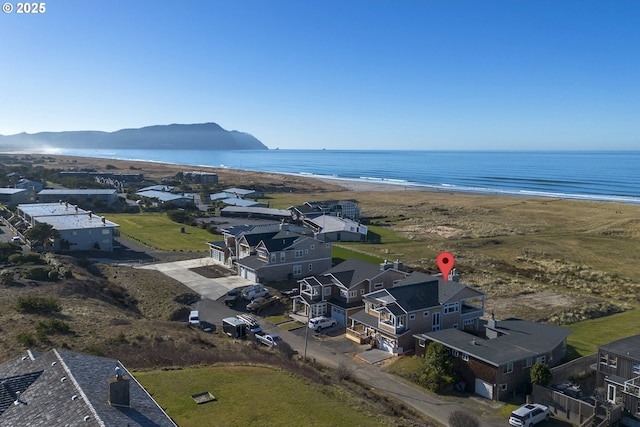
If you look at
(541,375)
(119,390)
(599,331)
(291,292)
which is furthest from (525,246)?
(119,390)

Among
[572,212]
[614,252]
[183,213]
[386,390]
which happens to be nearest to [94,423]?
[386,390]


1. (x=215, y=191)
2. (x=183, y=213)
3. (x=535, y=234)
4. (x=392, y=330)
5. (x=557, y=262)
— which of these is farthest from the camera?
(x=215, y=191)

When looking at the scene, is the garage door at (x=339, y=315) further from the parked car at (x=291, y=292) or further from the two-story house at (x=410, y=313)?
the parked car at (x=291, y=292)

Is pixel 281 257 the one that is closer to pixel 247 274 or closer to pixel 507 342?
pixel 247 274

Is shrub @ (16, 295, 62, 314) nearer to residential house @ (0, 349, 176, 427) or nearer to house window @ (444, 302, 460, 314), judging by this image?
residential house @ (0, 349, 176, 427)

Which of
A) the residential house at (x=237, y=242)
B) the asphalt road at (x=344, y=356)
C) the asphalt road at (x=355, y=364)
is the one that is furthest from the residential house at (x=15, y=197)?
the asphalt road at (x=355, y=364)

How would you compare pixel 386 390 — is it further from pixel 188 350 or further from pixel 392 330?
pixel 188 350
